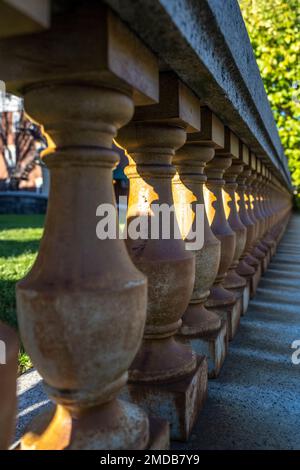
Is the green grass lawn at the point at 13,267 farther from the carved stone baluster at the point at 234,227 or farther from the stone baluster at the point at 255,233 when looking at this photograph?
the stone baluster at the point at 255,233

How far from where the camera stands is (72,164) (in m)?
0.95

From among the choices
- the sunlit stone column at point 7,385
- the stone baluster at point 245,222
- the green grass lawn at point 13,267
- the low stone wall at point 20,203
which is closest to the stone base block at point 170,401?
the sunlit stone column at point 7,385

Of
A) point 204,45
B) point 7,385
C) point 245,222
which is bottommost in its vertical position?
point 7,385

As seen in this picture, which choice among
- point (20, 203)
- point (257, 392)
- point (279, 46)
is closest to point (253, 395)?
point (257, 392)

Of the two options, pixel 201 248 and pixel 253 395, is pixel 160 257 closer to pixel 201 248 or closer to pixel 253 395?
pixel 201 248

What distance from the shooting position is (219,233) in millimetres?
2211

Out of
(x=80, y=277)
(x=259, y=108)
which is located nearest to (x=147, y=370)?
(x=80, y=277)

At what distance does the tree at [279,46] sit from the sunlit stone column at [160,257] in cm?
1150

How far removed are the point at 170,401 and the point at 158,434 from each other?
240 mm

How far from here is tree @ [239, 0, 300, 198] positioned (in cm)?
1160

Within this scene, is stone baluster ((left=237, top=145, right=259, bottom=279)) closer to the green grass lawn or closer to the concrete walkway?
the concrete walkway

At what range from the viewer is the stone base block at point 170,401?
135cm

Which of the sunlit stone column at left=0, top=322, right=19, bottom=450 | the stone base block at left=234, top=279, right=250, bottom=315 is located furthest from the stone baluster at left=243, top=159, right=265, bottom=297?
the sunlit stone column at left=0, top=322, right=19, bottom=450

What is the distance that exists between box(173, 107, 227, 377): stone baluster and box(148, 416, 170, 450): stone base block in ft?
2.13
